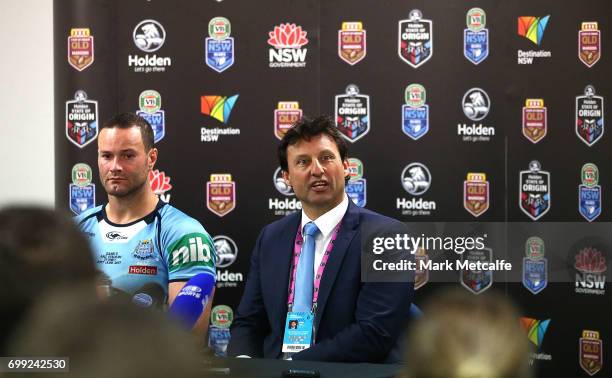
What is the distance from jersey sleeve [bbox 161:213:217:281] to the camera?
3051 millimetres

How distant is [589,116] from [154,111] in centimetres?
246

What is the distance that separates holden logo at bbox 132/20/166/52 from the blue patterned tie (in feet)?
6.18

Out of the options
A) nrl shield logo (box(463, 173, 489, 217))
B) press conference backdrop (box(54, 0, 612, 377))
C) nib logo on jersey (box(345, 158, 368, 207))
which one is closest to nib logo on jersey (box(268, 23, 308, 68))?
press conference backdrop (box(54, 0, 612, 377))

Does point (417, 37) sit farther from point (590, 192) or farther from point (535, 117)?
point (590, 192)

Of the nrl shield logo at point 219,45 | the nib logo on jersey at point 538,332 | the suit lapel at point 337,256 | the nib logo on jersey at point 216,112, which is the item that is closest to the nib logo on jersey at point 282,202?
the nib logo on jersey at point 216,112

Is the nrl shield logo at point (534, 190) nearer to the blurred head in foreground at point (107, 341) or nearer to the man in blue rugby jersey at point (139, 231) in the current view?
the man in blue rugby jersey at point (139, 231)

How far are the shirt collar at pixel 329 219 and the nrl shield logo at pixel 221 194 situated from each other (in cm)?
A: 131

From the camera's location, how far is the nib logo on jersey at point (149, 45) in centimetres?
440

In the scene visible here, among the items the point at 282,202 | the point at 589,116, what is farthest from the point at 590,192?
the point at 282,202

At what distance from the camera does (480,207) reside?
424 cm

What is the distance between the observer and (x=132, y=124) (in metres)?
3.22

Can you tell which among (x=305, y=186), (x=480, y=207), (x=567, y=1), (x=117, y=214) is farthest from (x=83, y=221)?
(x=567, y=1)

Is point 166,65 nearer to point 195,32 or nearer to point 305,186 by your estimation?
point 195,32

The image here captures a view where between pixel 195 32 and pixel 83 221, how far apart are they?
162 cm
